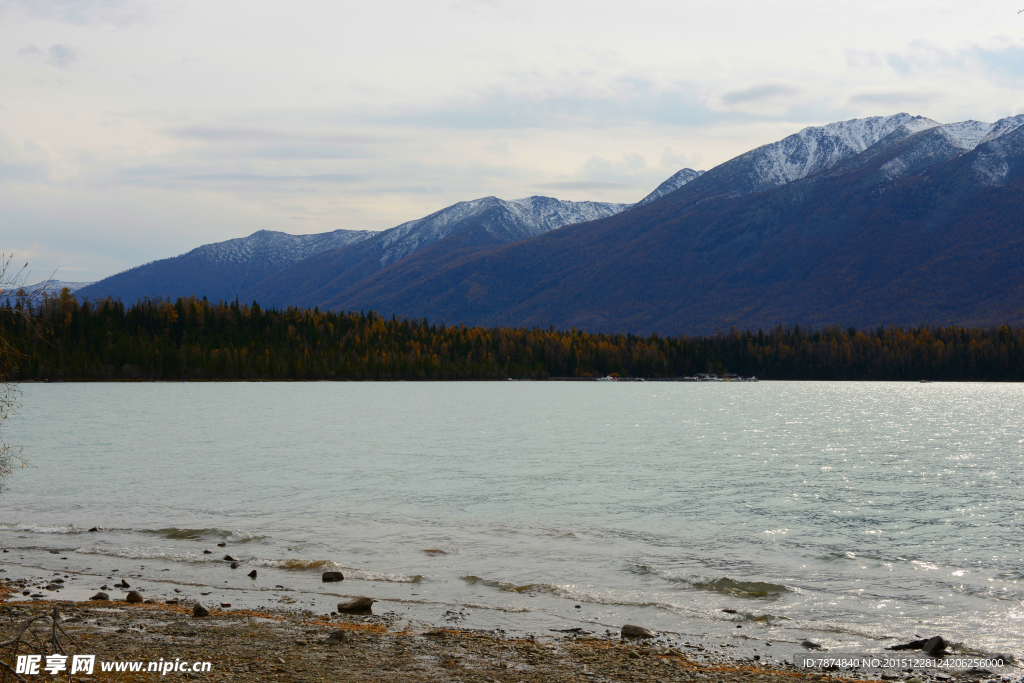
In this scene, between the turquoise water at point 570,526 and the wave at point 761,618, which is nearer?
the wave at point 761,618

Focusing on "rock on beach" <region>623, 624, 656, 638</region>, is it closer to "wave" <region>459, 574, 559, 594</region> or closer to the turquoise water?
the turquoise water

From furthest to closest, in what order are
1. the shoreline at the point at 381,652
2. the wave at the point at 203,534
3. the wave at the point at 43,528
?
the wave at the point at 43,528 → the wave at the point at 203,534 → the shoreline at the point at 381,652

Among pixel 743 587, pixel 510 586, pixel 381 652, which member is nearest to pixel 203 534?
pixel 510 586

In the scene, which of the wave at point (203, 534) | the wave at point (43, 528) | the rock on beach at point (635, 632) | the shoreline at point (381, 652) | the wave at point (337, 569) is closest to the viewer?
the shoreline at point (381, 652)

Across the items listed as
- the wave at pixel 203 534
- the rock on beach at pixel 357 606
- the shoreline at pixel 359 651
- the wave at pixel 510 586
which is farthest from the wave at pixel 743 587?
the wave at pixel 203 534

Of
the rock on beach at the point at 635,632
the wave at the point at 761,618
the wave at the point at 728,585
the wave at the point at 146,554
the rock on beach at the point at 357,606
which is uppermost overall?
the rock on beach at the point at 635,632

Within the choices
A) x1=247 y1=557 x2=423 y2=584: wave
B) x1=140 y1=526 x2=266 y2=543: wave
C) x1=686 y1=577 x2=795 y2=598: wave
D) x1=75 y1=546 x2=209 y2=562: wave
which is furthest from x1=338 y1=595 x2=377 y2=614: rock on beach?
x1=140 y1=526 x2=266 y2=543: wave

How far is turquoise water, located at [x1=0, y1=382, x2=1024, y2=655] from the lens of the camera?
2369cm

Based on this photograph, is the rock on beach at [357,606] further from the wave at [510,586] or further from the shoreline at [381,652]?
the wave at [510,586]

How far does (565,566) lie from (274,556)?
11.0 meters

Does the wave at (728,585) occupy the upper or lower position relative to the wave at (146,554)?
upper

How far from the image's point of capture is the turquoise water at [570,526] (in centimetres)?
2369

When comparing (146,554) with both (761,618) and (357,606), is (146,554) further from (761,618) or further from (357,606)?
(761,618)

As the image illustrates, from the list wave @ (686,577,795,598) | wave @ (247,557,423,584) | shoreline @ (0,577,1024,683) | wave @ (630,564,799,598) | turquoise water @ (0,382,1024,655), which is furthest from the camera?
wave @ (247,557,423,584)
